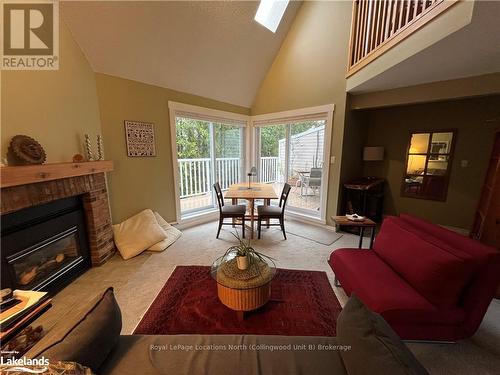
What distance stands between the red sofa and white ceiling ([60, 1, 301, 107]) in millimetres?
3473

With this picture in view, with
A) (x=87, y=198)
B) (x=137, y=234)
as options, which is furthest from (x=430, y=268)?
(x=87, y=198)

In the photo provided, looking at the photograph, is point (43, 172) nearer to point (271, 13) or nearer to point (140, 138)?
point (140, 138)

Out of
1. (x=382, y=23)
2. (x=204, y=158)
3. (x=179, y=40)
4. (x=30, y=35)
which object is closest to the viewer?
(x=30, y=35)

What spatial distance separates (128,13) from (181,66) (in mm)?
867

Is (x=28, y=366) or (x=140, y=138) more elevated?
(x=140, y=138)

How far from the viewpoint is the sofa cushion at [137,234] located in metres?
2.68

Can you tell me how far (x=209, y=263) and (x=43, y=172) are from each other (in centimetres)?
188

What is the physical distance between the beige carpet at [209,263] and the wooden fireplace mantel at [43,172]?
116 cm

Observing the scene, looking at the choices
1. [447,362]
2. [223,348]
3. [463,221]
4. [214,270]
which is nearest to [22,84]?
[214,270]

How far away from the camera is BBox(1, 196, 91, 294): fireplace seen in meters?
1.65

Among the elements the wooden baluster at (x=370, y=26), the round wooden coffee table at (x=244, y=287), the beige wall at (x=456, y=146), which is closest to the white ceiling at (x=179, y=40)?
the wooden baluster at (x=370, y=26)

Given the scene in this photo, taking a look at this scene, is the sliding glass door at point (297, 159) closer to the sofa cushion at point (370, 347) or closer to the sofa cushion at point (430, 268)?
the sofa cushion at point (430, 268)

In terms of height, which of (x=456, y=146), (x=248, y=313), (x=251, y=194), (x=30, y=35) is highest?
(x=30, y=35)

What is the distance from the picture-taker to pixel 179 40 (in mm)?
2732
